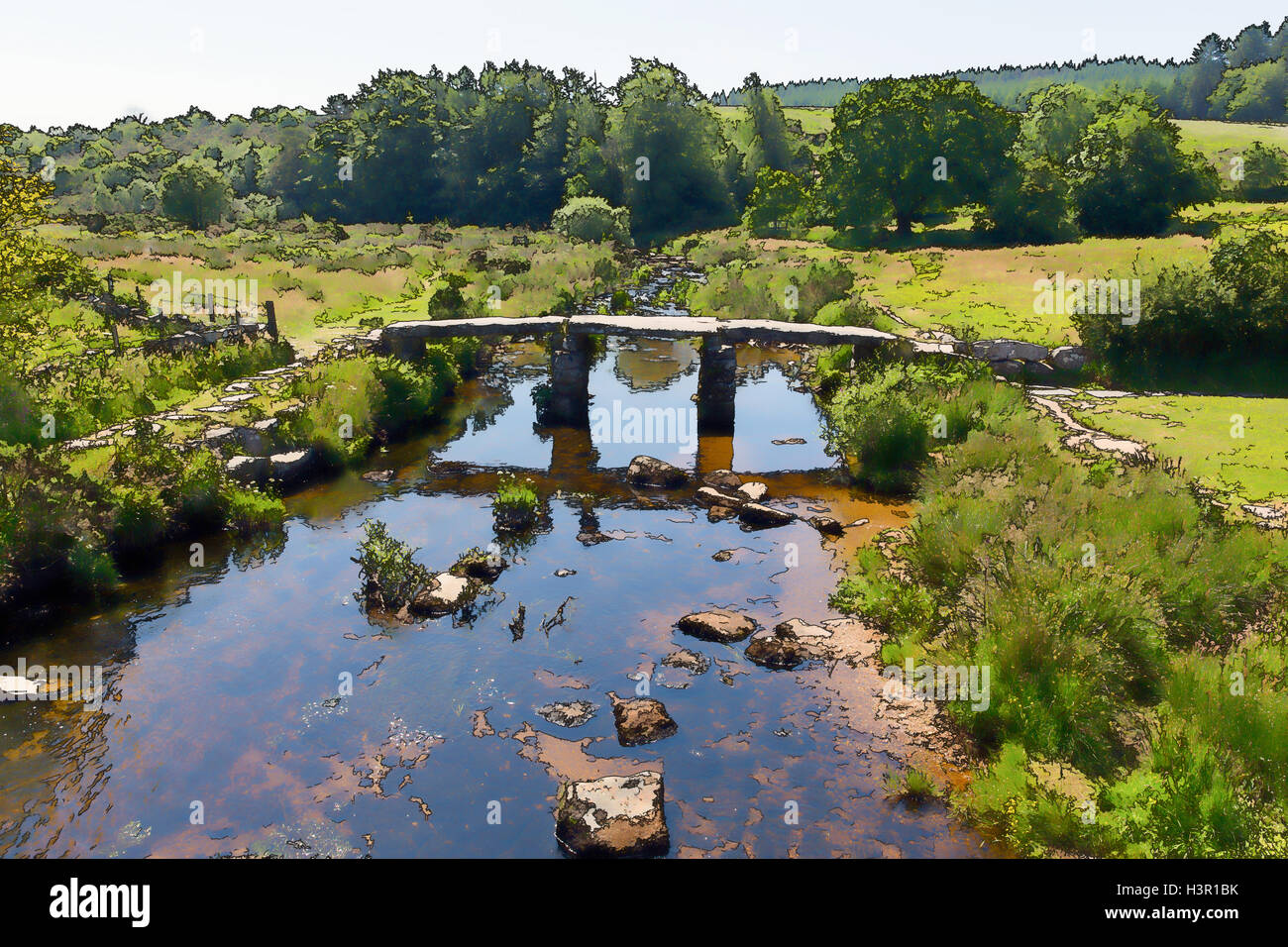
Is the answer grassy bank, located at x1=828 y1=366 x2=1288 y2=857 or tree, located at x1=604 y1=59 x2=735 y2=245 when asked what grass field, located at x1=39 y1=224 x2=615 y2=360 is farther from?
grassy bank, located at x1=828 y1=366 x2=1288 y2=857

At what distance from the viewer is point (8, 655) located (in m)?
11.7

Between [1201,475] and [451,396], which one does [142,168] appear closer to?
[451,396]

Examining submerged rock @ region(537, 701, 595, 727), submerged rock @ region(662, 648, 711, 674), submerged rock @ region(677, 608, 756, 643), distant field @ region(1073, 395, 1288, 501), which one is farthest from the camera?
distant field @ region(1073, 395, 1288, 501)

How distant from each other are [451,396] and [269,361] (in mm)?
5136

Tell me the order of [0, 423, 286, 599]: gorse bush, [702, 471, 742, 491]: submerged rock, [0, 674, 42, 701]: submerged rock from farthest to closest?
[702, 471, 742, 491]: submerged rock < [0, 423, 286, 599]: gorse bush < [0, 674, 42, 701]: submerged rock

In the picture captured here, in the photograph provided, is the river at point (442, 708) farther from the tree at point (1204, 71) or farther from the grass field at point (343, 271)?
the tree at point (1204, 71)

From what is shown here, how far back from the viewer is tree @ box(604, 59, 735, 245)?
6788 centimetres

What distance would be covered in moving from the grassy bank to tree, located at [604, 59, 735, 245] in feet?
185

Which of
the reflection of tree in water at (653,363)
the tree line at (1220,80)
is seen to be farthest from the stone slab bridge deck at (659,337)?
the tree line at (1220,80)

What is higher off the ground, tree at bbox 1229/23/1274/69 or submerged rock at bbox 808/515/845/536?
tree at bbox 1229/23/1274/69

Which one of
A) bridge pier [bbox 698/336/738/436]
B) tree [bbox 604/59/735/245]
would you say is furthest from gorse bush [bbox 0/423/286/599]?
tree [bbox 604/59/735/245]

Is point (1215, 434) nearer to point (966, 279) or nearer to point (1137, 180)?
point (966, 279)
